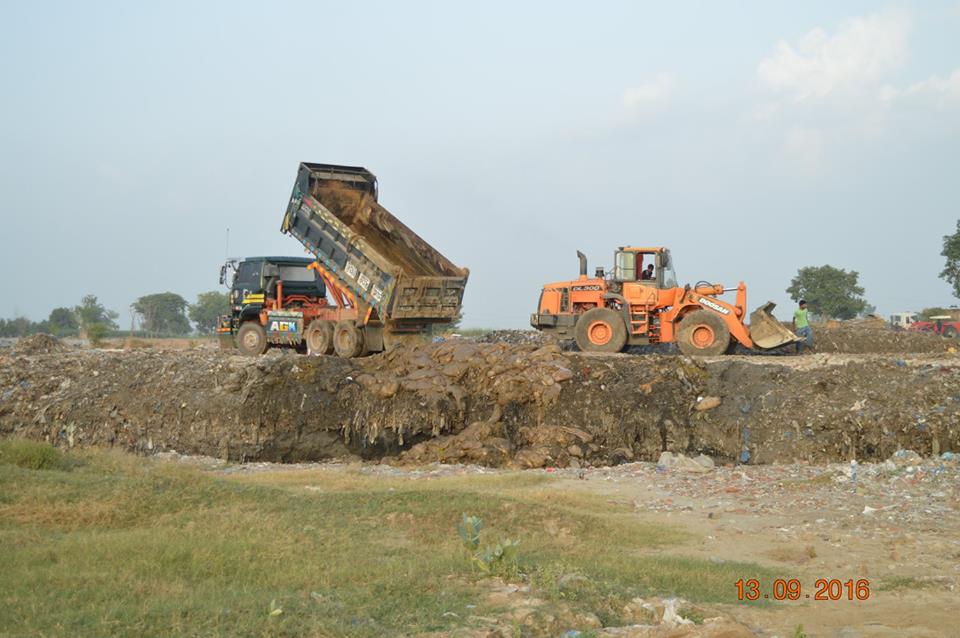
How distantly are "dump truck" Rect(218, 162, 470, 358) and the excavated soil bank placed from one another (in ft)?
6.74

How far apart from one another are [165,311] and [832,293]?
51.9m

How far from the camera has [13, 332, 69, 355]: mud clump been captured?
949 inches

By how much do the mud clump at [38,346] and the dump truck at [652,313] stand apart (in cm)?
1330

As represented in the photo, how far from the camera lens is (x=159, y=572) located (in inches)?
259

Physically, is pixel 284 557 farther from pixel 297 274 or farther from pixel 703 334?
pixel 297 274

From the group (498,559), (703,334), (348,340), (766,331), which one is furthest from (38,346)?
(498,559)

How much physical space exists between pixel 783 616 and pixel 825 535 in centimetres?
284

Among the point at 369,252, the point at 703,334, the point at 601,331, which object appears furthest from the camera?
the point at 601,331

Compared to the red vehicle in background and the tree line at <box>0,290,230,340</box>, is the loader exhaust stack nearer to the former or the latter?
the red vehicle in background

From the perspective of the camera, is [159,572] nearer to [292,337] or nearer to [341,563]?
[341,563]

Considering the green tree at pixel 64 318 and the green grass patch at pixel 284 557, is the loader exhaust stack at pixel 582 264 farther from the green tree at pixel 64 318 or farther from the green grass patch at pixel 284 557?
the green tree at pixel 64 318

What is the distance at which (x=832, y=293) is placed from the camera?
58.3 meters
